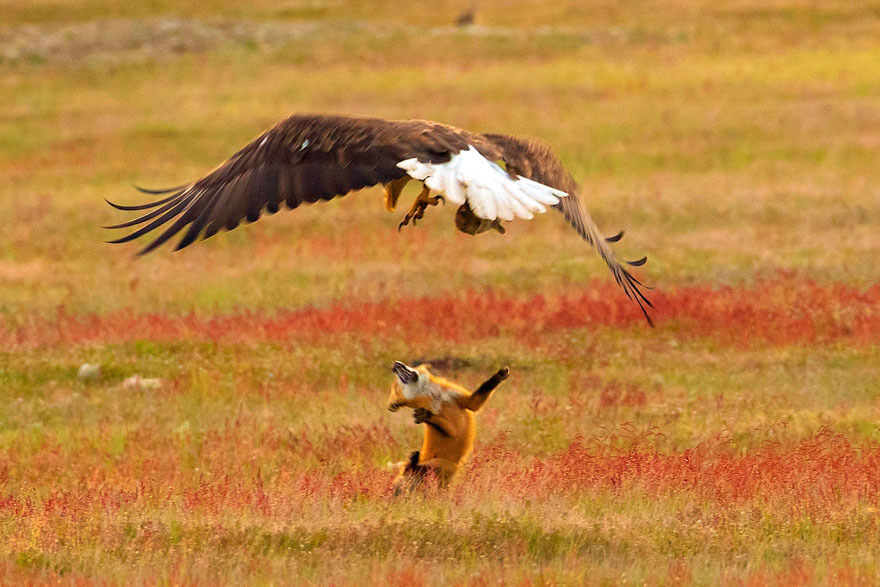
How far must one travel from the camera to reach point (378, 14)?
52.4 m

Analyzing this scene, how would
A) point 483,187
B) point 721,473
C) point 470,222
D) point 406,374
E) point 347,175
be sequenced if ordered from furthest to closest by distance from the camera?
point 721,473 → point 406,374 → point 470,222 → point 347,175 → point 483,187

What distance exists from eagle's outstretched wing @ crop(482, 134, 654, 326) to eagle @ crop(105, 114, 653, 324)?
1.70 ft

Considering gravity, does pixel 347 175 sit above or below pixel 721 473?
above

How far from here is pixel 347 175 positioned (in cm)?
851

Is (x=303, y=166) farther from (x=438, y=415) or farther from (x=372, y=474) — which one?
(x=372, y=474)

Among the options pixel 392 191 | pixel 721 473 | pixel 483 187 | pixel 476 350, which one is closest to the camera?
pixel 483 187

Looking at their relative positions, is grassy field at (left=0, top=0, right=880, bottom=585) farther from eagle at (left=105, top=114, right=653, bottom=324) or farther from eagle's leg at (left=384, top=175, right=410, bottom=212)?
eagle's leg at (left=384, top=175, right=410, bottom=212)

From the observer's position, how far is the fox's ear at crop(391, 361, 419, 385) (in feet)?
28.7

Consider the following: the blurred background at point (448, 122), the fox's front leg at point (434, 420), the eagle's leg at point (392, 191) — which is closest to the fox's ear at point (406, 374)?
the fox's front leg at point (434, 420)

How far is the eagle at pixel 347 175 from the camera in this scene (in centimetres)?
807

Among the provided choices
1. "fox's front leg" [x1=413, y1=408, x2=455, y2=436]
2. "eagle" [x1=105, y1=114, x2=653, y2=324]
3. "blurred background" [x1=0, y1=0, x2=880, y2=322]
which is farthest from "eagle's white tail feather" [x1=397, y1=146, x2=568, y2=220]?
"blurred background" [x1=0, y1=0, x2=880, y2=322]

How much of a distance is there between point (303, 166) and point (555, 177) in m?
2.11

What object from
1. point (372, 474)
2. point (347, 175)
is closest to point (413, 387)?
point (372, 474)

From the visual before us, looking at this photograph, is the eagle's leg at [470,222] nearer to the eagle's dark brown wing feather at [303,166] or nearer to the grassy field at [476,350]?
the eagle's dark brown wing feather at [303,166]
